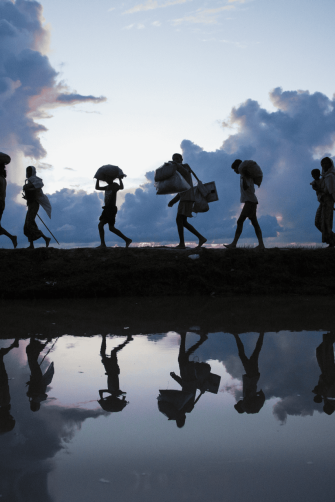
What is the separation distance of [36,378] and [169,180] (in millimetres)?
6333

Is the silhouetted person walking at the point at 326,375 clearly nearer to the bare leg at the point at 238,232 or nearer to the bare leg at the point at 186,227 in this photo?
the bare leg at the point at 238,232

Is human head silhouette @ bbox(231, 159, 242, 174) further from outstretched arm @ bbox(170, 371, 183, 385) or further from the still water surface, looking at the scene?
outstretched arm @ bbox(170, 371, 183, 385)

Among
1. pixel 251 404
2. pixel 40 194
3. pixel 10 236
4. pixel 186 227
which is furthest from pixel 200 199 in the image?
pixel 251 404

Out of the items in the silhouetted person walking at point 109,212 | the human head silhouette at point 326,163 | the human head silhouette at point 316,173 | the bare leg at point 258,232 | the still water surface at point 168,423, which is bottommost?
the still water surface at point 168,423

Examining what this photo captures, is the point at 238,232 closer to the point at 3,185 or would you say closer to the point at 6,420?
the point at 3,185

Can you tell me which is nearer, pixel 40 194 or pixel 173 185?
pixel 173 185

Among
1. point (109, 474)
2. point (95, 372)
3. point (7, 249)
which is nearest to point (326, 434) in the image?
point (109, 474)

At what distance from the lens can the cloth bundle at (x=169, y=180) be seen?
8.84m

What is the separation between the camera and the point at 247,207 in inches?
360

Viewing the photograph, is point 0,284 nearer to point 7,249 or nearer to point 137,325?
point 7,249

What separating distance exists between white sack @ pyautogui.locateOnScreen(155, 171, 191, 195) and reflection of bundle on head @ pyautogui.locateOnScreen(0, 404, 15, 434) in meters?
6.74

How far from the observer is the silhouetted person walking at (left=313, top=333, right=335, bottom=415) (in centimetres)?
262

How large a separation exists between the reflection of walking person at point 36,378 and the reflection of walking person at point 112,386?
41 centimetres

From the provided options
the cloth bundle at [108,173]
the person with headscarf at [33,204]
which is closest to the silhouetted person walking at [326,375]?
the cloth bundle at [108,173]
